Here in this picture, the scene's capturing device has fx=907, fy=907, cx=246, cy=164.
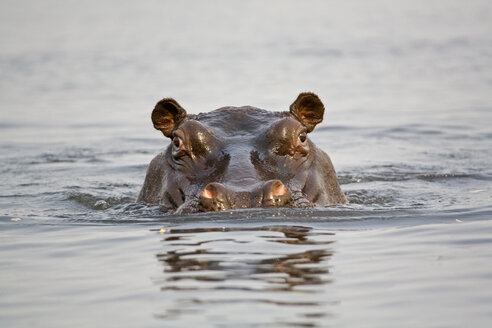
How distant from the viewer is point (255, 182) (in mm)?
8164

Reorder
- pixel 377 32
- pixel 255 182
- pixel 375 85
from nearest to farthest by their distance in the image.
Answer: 1. pixel 255 182
2. pixel 375 85
3. pixel 377 32

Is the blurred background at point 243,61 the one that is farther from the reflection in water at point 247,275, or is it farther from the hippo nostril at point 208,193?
the reflection in water at point 247,275

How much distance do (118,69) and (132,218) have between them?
20582mm

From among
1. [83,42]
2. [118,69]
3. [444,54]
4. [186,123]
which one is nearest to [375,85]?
[444,54]

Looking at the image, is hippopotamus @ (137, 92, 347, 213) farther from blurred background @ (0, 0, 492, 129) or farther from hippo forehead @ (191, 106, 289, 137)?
blurred background @ (0, 0, 492, 129)

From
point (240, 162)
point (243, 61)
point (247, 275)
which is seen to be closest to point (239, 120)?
point (240, 162)

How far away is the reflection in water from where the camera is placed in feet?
17.5

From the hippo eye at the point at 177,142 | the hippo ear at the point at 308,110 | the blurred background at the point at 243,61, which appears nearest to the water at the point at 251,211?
the blurred background at the point at 243,61

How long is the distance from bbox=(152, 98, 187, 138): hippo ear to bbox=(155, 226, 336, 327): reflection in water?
1968mm

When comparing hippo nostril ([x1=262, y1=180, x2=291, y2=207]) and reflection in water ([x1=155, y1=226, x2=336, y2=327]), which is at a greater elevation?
hippo nostril ([x1=262, y1=180, x2=291, y2=207])

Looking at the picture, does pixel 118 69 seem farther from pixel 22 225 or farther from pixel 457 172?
pixel 22 225

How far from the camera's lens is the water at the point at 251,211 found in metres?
5.74

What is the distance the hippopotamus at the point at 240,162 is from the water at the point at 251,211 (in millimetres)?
213

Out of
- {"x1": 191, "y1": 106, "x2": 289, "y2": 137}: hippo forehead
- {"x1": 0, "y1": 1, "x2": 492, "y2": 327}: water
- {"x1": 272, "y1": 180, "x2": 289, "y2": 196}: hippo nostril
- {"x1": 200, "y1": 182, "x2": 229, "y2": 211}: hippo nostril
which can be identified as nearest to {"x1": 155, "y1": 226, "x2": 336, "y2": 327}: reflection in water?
{"x1": 0, "y1": 1, "x2": 492, "y2": 327}: water
